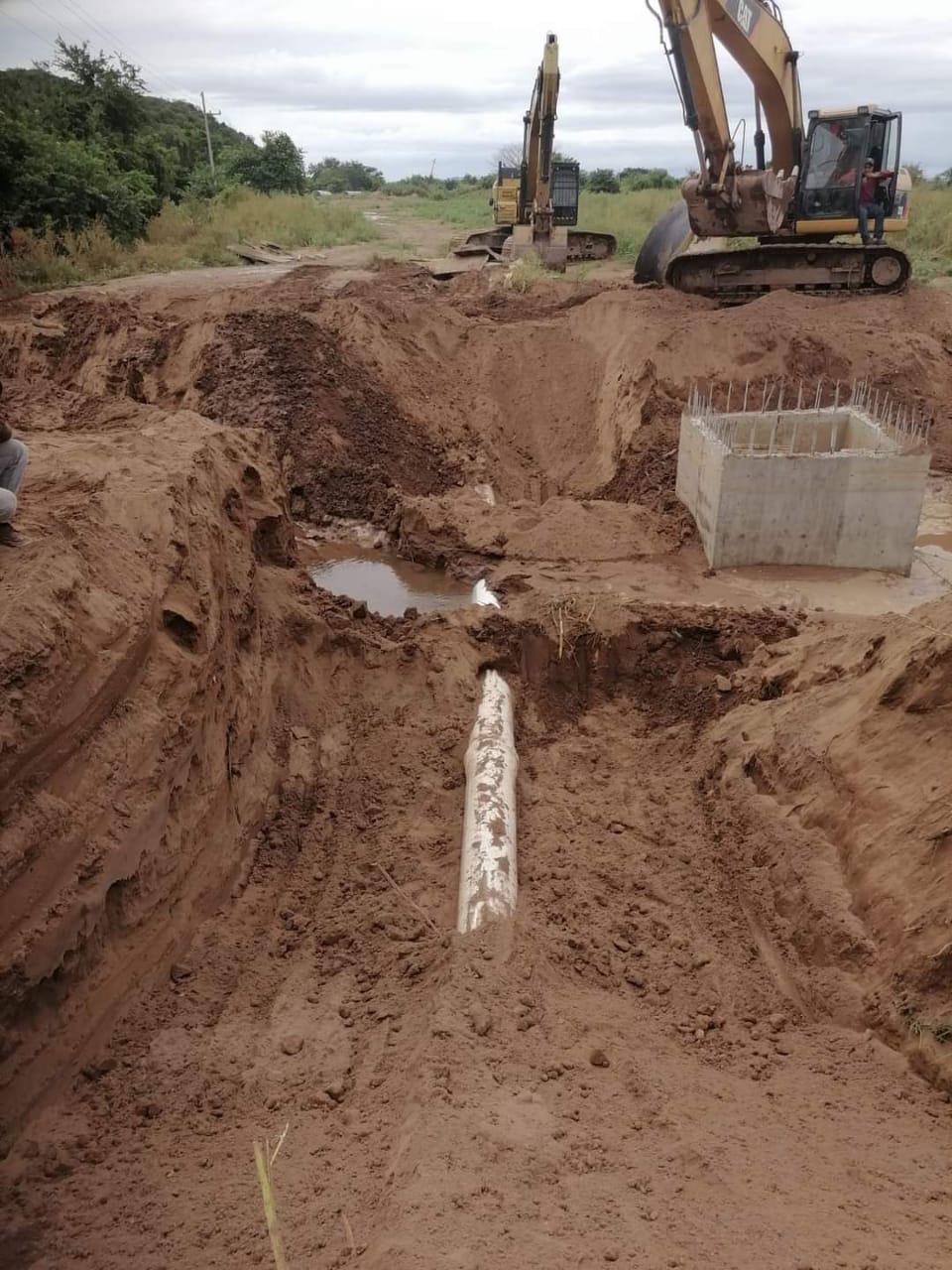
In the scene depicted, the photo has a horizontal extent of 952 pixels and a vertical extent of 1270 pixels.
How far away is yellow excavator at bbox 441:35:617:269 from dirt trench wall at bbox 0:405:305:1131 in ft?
49.9

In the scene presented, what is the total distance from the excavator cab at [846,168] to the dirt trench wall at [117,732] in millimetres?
11455

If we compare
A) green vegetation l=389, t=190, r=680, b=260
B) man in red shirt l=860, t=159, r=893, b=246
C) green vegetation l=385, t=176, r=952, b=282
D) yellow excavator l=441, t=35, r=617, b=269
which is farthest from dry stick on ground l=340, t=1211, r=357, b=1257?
green vegetation l=389, t=190, r=680, b=260

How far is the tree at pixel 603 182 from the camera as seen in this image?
41831 mm

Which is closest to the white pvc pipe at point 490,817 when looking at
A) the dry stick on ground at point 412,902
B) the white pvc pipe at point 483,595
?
the dry stick on ground at point 412,902

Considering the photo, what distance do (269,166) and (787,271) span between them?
27012mm

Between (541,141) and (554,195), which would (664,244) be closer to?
(541,141)

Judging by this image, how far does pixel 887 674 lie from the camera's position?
5223mm

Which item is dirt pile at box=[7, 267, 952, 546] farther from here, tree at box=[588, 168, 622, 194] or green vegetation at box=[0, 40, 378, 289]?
tree at box=[588, 168, 622, 194]

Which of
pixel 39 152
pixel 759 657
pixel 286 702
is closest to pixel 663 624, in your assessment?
pixel 759 657

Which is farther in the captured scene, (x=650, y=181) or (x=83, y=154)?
(x=650, y=181)

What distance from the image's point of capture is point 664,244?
52.0 ft

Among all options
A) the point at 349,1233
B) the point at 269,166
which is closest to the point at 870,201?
the point at 349,1233

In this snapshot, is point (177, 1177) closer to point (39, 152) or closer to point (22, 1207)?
point (22, 1207)

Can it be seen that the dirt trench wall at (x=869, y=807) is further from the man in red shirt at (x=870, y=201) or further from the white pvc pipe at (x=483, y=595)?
the man in red shirt at (x=870, y=201)
